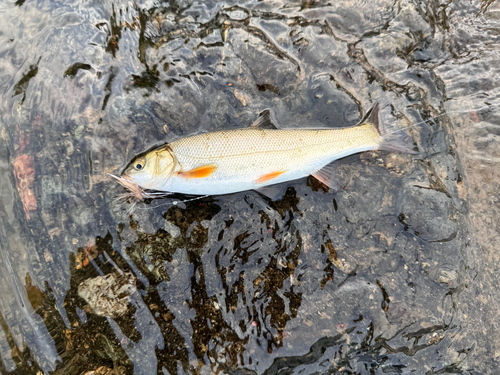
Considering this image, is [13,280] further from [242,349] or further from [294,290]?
[294,290]

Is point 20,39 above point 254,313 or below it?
above

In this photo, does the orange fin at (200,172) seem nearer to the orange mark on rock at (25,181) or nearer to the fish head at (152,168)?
the fish head at (152,168)

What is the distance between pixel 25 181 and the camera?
3.61 meters

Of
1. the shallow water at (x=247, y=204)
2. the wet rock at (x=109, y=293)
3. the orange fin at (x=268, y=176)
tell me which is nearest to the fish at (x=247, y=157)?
the orange fin at (x=268, y=176)

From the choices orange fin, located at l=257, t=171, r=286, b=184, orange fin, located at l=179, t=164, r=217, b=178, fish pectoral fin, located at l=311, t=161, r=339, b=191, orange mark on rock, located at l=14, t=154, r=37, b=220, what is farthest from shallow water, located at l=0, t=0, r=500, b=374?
orange fin, located at l=179, t=164, r=217, b=178

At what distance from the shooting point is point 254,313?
3.46 m

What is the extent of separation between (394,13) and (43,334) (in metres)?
6.18

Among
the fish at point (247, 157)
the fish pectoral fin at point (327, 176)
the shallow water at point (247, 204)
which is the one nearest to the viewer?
the shallow water at point (247, 204)

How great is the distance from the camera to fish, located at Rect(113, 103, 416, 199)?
11.5ft

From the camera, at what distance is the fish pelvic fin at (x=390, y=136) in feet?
12.3

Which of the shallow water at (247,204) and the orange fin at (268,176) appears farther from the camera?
the orange fin at (268,176)

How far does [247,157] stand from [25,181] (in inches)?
110

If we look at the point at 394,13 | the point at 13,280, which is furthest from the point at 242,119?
the point at 13,280

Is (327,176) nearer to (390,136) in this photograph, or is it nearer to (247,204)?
(390,136)
